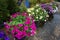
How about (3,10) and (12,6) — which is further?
(12,6)

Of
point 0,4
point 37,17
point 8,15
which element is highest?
point 0,4

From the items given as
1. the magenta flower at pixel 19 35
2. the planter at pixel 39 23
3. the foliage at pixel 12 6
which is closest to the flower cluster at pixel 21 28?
the magenta flower at pixel 19 35

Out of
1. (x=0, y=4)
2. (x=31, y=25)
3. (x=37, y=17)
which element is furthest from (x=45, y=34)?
(x=0, y=4)

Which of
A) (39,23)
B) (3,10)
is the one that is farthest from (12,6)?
(39,23)

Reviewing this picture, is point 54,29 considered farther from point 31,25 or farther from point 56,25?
point 31,25

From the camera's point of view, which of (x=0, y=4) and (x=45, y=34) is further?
(x=45, y=34)

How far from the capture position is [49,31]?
14.2 feet

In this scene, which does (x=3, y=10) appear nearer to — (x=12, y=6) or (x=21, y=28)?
(x=12, y=6)

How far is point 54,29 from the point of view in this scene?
176 inches

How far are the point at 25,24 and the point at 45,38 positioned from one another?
0.95 metres

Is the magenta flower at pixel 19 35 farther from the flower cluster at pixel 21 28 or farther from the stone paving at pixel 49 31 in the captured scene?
the stone paving at pixel 49 31

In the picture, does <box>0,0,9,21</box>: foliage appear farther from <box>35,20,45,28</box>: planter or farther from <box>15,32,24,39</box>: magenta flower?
<box>35,20,45,28</box>: planter

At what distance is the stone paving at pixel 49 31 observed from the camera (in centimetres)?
398

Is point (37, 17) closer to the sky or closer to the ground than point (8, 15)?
closer to the ground
